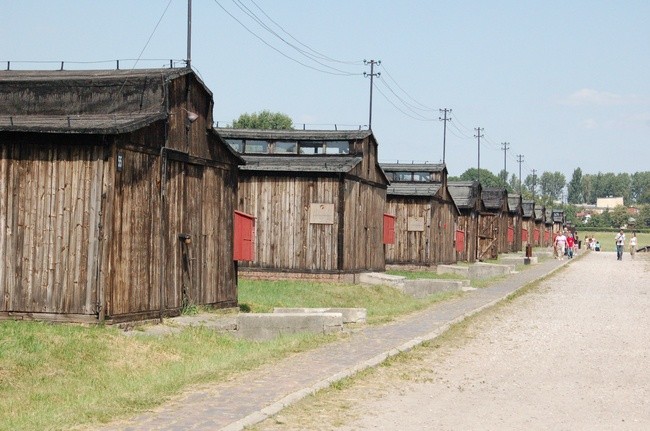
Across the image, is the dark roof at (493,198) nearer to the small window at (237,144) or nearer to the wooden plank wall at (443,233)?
the wooden plank wall at (443,233)

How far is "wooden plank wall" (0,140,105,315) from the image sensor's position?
59.6ft

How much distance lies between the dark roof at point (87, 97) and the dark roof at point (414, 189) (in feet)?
91.5

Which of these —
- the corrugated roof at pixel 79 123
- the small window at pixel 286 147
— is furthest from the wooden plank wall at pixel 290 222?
the corrugated roof at pixel 79 123

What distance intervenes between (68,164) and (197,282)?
5.46m

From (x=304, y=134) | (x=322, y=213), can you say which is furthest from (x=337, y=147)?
(x=322, y=213)

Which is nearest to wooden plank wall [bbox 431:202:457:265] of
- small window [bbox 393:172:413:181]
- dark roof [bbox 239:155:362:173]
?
small window [bbox 393:172:413:181]

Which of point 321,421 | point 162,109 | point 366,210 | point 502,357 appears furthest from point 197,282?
point 366,210

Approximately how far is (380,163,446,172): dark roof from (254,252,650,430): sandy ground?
93.2ft

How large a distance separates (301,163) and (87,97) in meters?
15.2

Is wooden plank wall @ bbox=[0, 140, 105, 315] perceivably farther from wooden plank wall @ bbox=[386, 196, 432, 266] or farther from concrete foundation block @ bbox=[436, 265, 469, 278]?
wooden plank wall @ bbox=[386, 196, 432, 266]

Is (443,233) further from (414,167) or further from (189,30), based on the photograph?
(189,30)

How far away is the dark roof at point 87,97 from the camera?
2053cm

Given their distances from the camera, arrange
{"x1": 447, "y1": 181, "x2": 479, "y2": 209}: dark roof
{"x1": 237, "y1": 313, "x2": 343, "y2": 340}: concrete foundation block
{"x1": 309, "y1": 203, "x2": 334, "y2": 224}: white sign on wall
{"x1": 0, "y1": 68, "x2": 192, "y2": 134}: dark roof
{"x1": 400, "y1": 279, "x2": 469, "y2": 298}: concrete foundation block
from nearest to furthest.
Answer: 1. {"x1": 237, "y1": 313, "x2": 343, "y2": 340}: concrete foundation block
2. {"x1": 0, "y1": 68, "x2": 192, "y2": 134}: dark roof
3. {"x1": 400, "y1": 279, "x2": 469, "y2": 298}: concrete foundation block
4. {"x1": 309, "y1": 203, "x2": 334, "y2": 224}: white sign on wall
5. {"x1": 447, "y1": 181, "x2": 479, "y2": 209}: dark roof

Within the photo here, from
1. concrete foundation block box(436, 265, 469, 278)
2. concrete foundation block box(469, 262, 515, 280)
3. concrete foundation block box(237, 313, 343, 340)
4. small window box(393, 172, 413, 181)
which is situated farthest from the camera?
small window box(393, 172, 413, 181)
